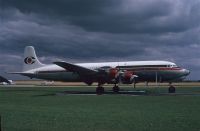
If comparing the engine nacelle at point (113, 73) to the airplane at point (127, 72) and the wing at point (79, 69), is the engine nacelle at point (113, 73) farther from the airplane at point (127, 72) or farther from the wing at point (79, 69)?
the wing at point (79, 69)

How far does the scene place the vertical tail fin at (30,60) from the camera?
51.8 meters

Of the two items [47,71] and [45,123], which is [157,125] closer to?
[45,123]

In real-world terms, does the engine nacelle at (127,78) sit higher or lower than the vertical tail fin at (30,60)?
lower

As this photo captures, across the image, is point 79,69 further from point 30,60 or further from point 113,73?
point 30,60

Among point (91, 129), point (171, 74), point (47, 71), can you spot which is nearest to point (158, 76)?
point (171, 74)

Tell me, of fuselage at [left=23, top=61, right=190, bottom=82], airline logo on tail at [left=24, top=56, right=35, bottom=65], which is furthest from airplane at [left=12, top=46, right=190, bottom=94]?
airline logo on tail at [left=24, top=56, right=35, bottom=65]

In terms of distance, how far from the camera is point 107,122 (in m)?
13.6

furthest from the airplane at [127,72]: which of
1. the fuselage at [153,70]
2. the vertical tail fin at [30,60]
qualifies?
the vertical tail fin at [30,60]

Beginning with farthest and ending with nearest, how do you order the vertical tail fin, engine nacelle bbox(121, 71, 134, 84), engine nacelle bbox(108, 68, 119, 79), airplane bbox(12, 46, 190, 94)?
the vertical tail fin < airplane bbox(12, 46, 190, 94) < engine nacelle bbox(108, 68, 119, 79) < engine nacelle bbox(121, 71, 134, 84)

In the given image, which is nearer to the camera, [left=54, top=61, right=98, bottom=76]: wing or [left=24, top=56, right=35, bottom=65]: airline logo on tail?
[left=54, top=61, right=98, bottom=76]: wing

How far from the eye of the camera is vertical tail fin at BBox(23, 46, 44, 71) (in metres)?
51.8

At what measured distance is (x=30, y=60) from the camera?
52.2 m

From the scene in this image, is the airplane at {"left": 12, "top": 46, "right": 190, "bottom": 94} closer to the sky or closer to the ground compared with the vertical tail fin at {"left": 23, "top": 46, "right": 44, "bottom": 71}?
closer to the ground

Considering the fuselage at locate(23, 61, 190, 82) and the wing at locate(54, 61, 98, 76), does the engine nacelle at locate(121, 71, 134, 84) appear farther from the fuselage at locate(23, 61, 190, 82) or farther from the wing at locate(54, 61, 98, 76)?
the wing at locate(54, 61, 98, 76)
